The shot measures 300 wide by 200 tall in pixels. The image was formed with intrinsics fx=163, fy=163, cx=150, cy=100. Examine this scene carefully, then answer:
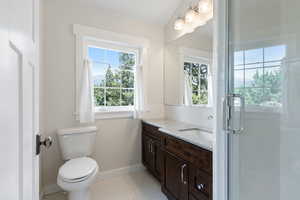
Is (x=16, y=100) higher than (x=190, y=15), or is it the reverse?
(x=190, y=15)

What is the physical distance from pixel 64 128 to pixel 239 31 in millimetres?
2126

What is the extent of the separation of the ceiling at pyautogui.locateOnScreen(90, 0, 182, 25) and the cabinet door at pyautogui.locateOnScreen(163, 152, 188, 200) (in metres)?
2.02

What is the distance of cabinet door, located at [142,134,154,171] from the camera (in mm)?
2309

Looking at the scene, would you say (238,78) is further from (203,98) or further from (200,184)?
(203,98)

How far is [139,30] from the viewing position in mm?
2559

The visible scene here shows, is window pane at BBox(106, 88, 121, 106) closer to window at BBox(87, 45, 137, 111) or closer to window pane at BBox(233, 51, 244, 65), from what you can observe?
window at BBox(87, 45, 137, 111)

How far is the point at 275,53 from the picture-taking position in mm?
793

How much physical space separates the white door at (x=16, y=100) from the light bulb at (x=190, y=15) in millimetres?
1856

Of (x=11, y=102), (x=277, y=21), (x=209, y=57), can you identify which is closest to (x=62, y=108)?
(x=11, y=102)

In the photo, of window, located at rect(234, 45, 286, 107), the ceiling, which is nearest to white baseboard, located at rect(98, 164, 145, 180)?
window, located at rect(234, 45, 286, 107)

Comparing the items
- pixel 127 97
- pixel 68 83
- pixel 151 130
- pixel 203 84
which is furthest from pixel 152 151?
pixel 68 83

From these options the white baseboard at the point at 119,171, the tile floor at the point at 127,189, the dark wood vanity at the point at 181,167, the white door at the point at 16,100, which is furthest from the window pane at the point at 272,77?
the white baseboard at the point at 119,171

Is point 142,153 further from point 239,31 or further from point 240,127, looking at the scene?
point 239,31

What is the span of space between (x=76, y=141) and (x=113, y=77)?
1050 mm
